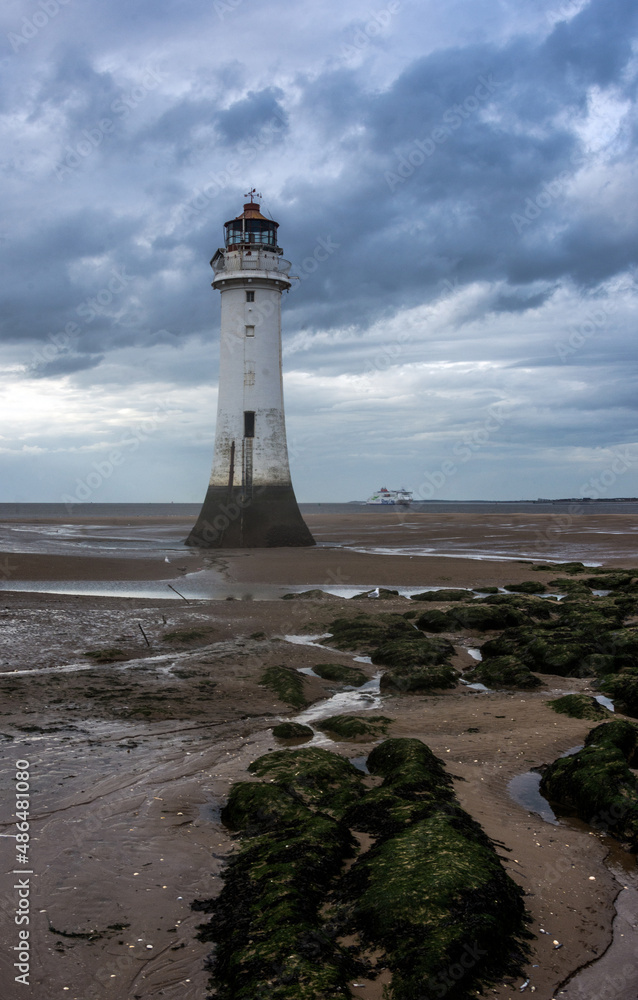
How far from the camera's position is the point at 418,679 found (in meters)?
10.4

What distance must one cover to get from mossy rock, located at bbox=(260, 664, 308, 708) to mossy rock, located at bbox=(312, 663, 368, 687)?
A: 52 centimetres

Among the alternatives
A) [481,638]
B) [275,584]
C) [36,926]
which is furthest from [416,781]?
[275,584]

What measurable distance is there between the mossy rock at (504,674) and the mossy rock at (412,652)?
56 cm

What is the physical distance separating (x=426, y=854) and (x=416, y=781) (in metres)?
1.38

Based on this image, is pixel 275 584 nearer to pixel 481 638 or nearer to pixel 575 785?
pixel 481 638

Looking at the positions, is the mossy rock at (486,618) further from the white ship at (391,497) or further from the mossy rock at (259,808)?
the white ship at (391,497)

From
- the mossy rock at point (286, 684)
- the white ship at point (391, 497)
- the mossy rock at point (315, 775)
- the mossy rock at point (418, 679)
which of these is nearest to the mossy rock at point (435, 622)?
the mossy rock at point (418, 679)

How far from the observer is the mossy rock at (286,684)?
9.55 meters

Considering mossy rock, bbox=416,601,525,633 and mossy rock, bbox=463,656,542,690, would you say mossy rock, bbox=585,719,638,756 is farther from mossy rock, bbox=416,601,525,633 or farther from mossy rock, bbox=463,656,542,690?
mossy rock, bbox=416,601,525,633

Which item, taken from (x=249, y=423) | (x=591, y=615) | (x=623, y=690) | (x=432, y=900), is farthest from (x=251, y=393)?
(x=432, y=900)

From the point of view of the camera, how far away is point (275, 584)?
2070 cm

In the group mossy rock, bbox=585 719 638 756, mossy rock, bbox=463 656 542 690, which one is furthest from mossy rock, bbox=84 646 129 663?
mossy rock, bbox=585 719 638 756

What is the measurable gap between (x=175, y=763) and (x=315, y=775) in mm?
1519

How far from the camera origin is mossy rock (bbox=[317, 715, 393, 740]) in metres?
8.15
